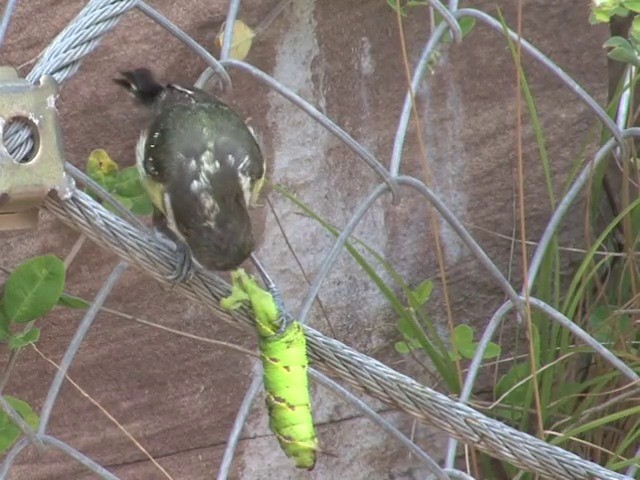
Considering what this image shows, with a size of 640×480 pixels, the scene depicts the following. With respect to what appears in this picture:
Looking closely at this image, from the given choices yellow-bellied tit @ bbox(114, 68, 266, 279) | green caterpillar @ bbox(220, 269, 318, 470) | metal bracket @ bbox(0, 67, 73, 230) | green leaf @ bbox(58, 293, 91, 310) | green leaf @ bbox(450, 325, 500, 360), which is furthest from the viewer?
green leaf @ bbox(450, 325, 500, 360)

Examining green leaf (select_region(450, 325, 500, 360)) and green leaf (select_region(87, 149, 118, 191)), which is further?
green leaf (select_region(450, 325, 500, 360))

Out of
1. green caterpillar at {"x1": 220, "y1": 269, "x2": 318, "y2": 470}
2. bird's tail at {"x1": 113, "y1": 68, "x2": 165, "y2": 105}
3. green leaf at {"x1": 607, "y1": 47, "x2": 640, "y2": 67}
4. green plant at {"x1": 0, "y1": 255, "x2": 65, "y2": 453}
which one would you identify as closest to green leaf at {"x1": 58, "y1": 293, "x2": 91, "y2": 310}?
green plant at {"x1": 0, "y1": 255, "x2": 65, "y2": 453}

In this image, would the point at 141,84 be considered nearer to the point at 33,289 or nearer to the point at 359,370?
the point at 33,289

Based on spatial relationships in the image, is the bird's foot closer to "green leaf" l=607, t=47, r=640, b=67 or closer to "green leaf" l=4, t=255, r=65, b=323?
"green leaf" l=4, t=255, r=65, b=323

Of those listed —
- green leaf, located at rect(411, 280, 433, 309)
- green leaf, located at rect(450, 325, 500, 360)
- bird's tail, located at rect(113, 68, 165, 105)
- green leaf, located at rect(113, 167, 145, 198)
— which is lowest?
green leaf, located at rect(450, 325, 500, 360)

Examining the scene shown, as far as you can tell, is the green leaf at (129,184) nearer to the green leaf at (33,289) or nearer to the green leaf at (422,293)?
the green leaf at (33,289)

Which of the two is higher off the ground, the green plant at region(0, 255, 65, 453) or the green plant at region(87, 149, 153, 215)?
the green plant at region(87, 149, 153, 215)

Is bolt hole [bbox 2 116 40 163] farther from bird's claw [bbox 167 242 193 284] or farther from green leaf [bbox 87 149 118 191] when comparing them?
green leaf [bbox 87 149 118 191]

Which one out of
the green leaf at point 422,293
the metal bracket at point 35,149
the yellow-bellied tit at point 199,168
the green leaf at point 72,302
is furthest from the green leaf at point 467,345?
the metal bracket at point 35,149

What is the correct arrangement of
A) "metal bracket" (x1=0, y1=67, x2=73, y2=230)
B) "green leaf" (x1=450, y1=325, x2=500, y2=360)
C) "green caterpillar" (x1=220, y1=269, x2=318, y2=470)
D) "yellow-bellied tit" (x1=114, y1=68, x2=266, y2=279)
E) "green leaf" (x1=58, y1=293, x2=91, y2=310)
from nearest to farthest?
1. "metal bracket" (x1=0, y1=67, x2=73, y2=230)
2. "green caterpillar" (x1=220, y1=269, x2=318, y2=470)
3. "yellow-bellied tit" (x1=114, y1=68, x2=266, y2=279)
4. "green leaf" (x1=58, y1=293, x2=91, y2=310)
5. "green leaf" (x1=450, y1=325, x2=500, y2=360)
